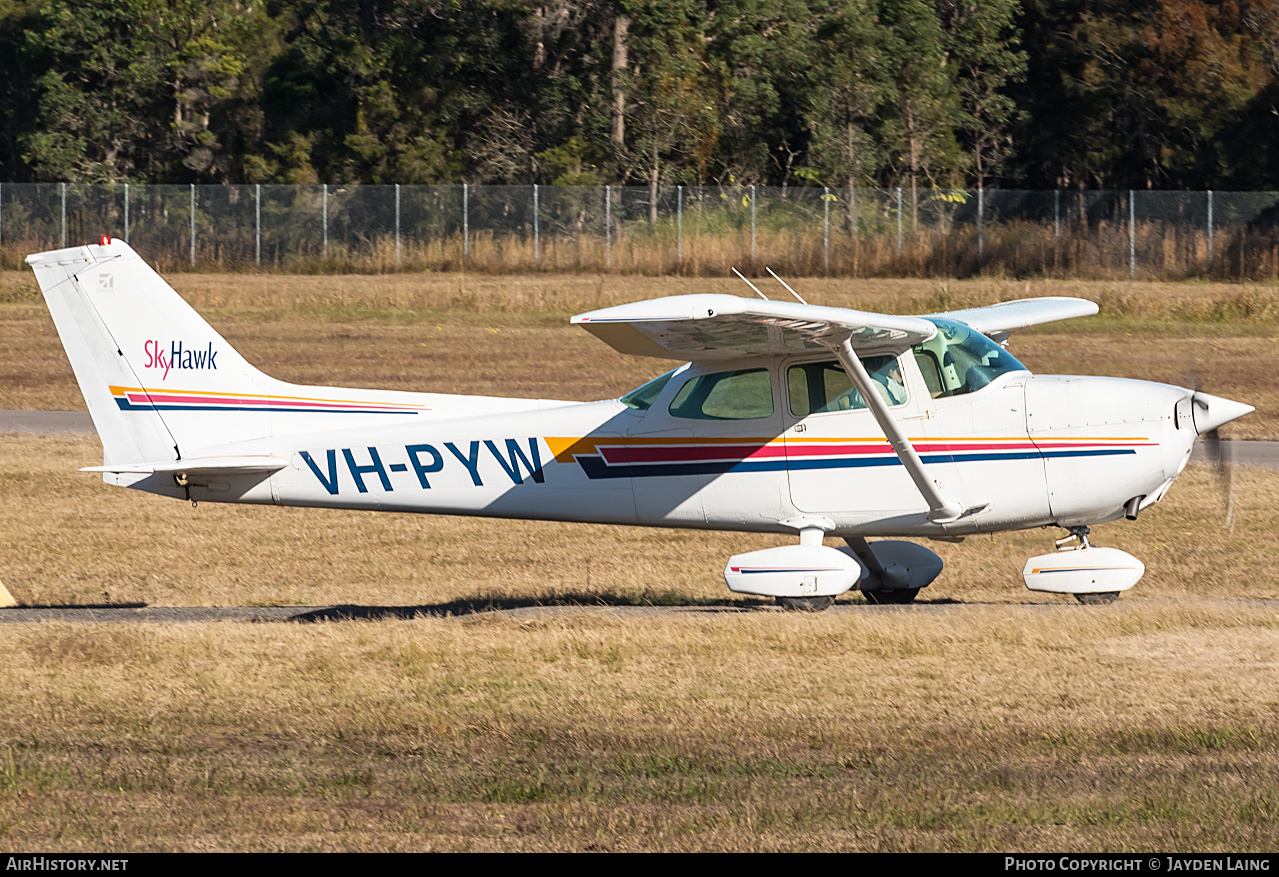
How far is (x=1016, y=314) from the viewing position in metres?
12.4

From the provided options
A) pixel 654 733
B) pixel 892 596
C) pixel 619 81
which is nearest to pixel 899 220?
pixel 619 81

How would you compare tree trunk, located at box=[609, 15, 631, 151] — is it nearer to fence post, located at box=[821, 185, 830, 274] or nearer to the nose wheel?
fence post, located at box=[821, 185, 830, 274]

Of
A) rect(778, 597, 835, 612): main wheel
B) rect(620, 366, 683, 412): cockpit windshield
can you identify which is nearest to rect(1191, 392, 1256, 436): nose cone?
rect(778, 597, 835, 612): main wheel

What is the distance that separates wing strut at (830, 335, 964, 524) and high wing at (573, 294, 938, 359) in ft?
0.51

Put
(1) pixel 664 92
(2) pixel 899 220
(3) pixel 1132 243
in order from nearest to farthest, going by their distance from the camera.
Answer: (3) pixel 1132 243
(2) pixel 899 220
(1) pixel 664 92

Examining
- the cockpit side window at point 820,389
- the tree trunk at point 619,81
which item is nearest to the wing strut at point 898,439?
the cockpit side window at point 820,389

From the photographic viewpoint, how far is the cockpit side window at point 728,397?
10.8 meters

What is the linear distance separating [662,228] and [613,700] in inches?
1275

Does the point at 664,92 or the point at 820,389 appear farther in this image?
the point at 664,92

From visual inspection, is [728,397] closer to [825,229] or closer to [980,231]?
[825,229]

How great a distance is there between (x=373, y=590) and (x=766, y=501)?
3967 mm

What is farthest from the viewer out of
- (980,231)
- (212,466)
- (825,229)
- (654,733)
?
(825,229)

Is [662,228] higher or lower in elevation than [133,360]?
higher

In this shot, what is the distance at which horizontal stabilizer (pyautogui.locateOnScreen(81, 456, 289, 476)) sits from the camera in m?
11.0
